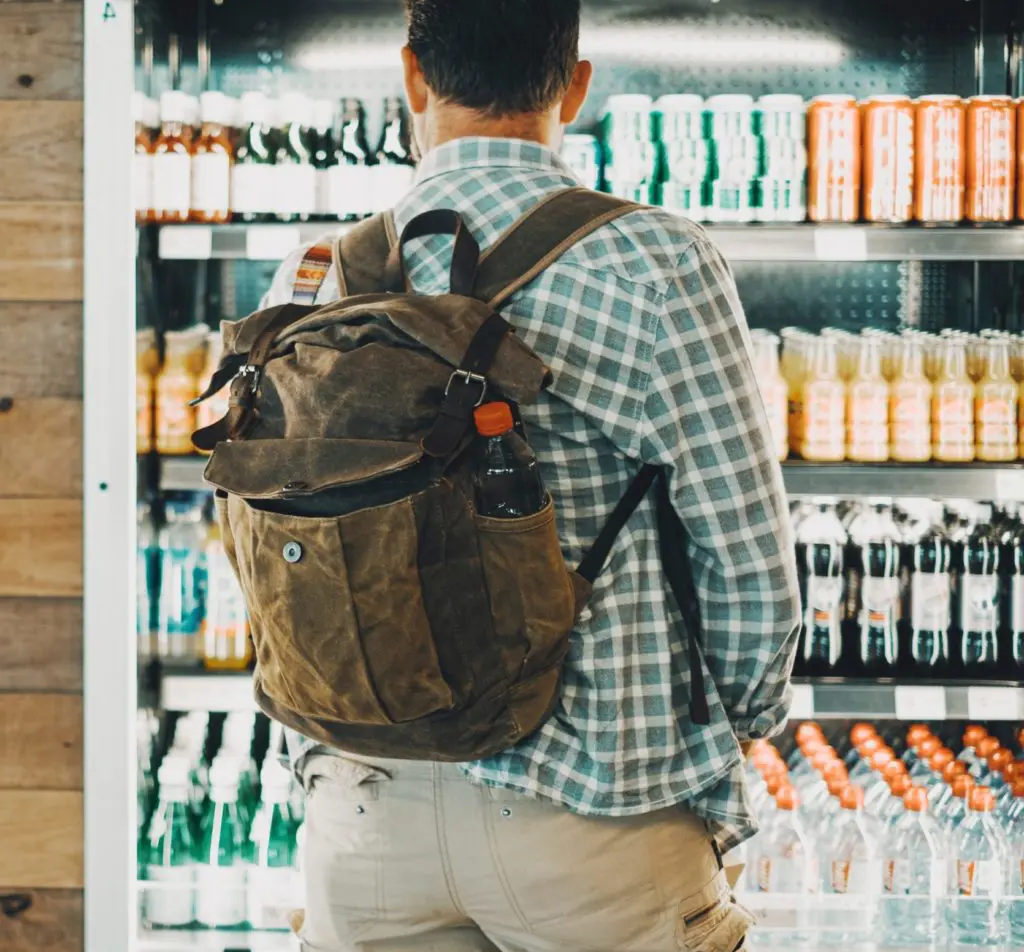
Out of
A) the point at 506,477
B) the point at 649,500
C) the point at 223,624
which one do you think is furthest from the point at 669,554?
the point at 223,624

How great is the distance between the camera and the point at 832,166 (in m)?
2.25

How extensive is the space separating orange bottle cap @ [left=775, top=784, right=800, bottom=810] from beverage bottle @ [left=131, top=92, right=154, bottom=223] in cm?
150

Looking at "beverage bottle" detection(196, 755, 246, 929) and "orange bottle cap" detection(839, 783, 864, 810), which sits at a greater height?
"orange bottle cap" detection(839, 783, 864, 810)

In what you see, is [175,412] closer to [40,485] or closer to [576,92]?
[40,485]

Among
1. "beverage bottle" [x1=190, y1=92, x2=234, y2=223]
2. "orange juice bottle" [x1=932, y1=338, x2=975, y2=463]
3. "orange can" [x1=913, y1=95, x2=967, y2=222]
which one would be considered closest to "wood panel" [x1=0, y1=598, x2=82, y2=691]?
"beverage bottle" [x1=190, y1=92, x2=234, y2=223]

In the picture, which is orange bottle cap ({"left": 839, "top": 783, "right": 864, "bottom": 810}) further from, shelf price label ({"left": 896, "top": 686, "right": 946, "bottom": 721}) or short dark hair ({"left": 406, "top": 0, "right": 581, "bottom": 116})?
short dark hair ({"left": 406, "top": 0, "right": 581, "bottom": 116})

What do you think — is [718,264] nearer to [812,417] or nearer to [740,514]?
[740,514]

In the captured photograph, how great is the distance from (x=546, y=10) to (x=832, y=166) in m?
1.22

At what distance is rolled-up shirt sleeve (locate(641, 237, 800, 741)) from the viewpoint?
1.10 meters

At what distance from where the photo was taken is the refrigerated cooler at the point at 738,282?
1.97 meters

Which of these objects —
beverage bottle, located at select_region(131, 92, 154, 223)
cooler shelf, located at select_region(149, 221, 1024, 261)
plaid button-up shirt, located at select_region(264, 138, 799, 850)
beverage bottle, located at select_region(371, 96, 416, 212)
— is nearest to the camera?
plaid button-up shirt, located at select_region(264, 138, 799, 850)

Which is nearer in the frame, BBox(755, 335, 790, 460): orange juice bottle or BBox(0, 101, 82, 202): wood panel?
BBox(0, 101, 82, 202): wood panel

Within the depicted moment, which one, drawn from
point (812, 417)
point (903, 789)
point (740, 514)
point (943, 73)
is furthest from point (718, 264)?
point (943, 73)

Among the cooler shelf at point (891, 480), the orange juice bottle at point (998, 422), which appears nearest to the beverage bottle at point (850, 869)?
the cooler shelf at point (891, 480)
